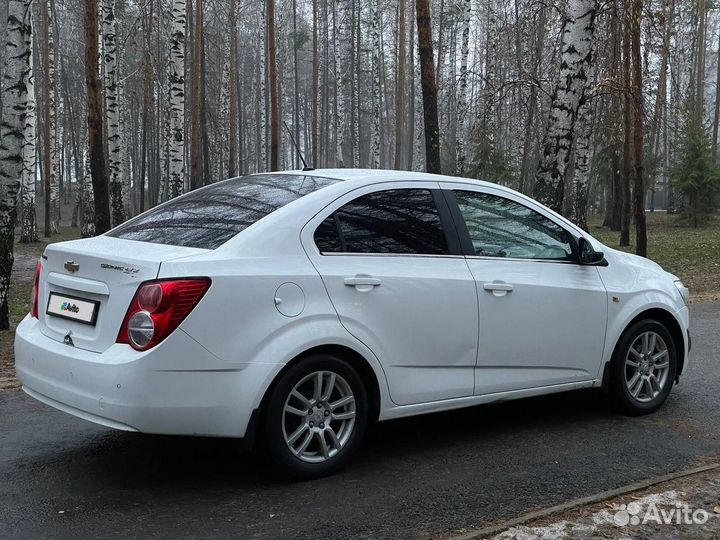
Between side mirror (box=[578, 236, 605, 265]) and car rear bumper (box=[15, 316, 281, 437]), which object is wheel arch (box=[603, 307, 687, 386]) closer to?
side mirror (box=[578, 236, 605, 265])

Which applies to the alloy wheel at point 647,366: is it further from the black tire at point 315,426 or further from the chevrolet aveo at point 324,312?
the black tire at point 315,426

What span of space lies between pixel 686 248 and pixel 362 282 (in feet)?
66.1

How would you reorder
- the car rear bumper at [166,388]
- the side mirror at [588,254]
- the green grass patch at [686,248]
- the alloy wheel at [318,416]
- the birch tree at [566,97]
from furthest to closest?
1. the green grass patch at [686,248]
2. the birch tree at [566,97]
3. the side mirror at [588,254]
4. the alloy wheel at [318,416]
5. the car rear bumper at [166,388]

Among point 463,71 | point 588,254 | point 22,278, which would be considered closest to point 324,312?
point 588,254

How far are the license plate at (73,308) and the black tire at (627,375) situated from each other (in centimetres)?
358

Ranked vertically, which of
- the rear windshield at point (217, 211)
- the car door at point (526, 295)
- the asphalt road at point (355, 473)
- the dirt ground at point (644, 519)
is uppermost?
the rear windshield at point (217, 211)

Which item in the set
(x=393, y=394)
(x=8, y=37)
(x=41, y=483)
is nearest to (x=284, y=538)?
(x=393, y=394)

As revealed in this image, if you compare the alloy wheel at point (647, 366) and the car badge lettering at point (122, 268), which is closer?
the car badge lettering at point (122, 268)

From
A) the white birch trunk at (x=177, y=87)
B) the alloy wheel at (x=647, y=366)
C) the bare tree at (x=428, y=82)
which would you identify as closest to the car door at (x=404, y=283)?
the alloy wheel at (x=647, y=366)

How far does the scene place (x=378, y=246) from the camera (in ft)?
15.4

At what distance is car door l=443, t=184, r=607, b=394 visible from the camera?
5.03m

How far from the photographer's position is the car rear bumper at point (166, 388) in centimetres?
389

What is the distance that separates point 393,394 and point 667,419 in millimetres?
2351

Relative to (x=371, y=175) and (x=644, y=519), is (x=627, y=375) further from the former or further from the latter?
(x=371, y=175)
